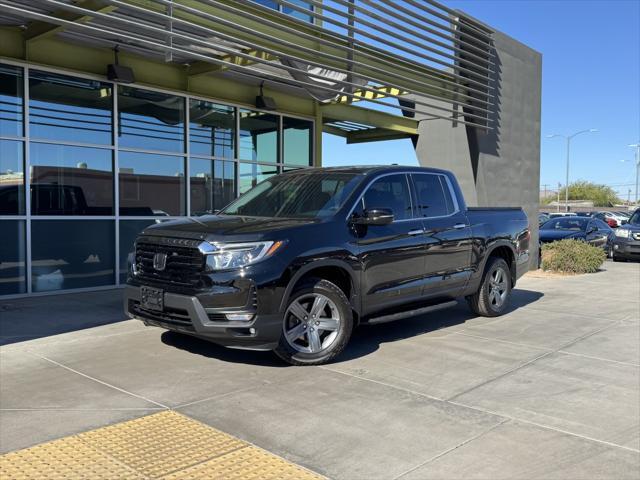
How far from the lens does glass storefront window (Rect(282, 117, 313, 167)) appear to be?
44.8 feet

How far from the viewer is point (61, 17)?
27.3ft

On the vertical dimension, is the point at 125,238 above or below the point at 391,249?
below

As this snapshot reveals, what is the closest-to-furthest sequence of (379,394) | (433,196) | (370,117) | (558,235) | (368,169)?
(379,394) → (368,169) → (433,196) → (370,117) → (558,235)

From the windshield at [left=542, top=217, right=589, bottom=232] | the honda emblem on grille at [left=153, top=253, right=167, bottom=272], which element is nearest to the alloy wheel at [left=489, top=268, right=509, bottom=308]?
the honda emblem on grille at [left=153, top=253, right=167, bottom=272]

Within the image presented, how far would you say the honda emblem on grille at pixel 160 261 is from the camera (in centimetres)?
552

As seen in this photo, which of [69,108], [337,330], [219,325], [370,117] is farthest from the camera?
[370,117]

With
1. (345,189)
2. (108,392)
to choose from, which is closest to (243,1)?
(345,189)

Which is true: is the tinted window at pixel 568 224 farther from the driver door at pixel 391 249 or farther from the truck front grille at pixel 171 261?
the truck front grille at pixel 171 261

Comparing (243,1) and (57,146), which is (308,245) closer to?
(243,1)

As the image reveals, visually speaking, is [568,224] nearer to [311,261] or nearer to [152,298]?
[311,261]

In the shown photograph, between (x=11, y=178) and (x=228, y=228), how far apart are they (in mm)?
5296

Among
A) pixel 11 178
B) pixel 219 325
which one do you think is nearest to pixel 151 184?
pixel 11 178

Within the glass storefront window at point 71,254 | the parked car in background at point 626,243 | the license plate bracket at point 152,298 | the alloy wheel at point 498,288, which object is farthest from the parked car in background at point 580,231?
the license plate bracket at point 152,298

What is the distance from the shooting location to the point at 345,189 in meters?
6.27
